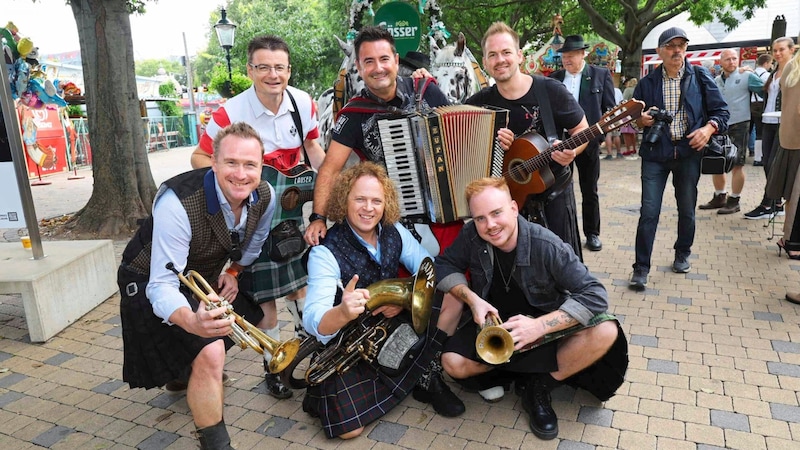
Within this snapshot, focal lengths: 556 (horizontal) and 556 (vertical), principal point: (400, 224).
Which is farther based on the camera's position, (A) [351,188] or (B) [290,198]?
(B) [290,198]

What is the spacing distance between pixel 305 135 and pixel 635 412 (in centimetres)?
259

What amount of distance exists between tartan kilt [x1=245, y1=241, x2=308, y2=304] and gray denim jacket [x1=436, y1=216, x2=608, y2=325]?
934 mm

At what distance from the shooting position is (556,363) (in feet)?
9.58

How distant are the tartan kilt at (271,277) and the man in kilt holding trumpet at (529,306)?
3.12 ft

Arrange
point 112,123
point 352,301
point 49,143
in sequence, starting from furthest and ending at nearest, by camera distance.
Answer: point 49,143 → point 112,123 → point 352,301

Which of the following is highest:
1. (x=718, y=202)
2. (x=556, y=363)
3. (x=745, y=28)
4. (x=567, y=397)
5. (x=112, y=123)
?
(x=745, y=28)

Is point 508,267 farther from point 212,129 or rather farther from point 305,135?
point 212,129

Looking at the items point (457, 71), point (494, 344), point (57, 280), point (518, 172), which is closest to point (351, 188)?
point (494, 344)

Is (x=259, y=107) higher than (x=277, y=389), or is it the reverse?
(x=259, y=107)

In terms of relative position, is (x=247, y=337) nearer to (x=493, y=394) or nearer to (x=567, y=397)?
(x=493, y=394)

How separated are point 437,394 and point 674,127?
311 cm

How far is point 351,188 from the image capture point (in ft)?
9.88

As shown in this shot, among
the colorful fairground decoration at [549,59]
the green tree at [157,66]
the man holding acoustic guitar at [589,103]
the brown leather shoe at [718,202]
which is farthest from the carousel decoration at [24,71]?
the green tree at [157,66]

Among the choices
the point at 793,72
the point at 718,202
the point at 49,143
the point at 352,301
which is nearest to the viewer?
the point at 352,301
